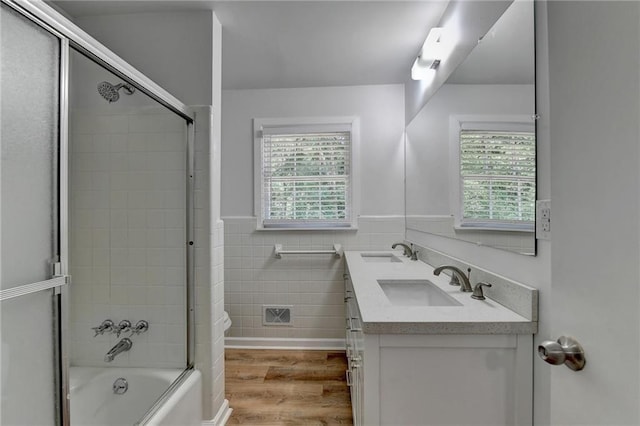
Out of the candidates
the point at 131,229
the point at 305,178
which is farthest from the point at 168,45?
the point at 305,178

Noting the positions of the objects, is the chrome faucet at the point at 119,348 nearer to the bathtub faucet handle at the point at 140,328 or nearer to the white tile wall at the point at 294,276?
the bathtub faucet handle at the point at 140,328

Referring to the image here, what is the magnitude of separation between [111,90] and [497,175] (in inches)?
77.1

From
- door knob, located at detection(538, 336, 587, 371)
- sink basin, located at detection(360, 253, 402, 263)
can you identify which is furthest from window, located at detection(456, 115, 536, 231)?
sink basin, located at detection(360, 253, 402, 263)

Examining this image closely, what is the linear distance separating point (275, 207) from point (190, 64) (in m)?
1.34

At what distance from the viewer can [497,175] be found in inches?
51.5

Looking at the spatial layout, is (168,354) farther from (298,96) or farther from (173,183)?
(298,96)

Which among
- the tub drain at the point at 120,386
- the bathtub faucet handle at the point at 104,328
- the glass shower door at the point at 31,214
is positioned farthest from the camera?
the bathtub faucet handle at the point at 104,328

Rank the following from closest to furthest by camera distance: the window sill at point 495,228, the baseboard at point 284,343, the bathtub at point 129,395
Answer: the window sill at point 495,228 < the bathtub at point 129,395 < the baseboard at point 284,343

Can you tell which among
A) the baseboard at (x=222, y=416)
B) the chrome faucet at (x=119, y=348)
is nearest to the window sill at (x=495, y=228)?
the baseboard at (x=222, y=416)

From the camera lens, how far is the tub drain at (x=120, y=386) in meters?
1.63

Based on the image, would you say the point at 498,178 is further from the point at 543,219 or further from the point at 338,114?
the point at 338,114

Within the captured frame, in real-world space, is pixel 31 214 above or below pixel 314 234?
above

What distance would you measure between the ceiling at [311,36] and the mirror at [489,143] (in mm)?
526

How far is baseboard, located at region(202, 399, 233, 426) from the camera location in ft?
5.67
